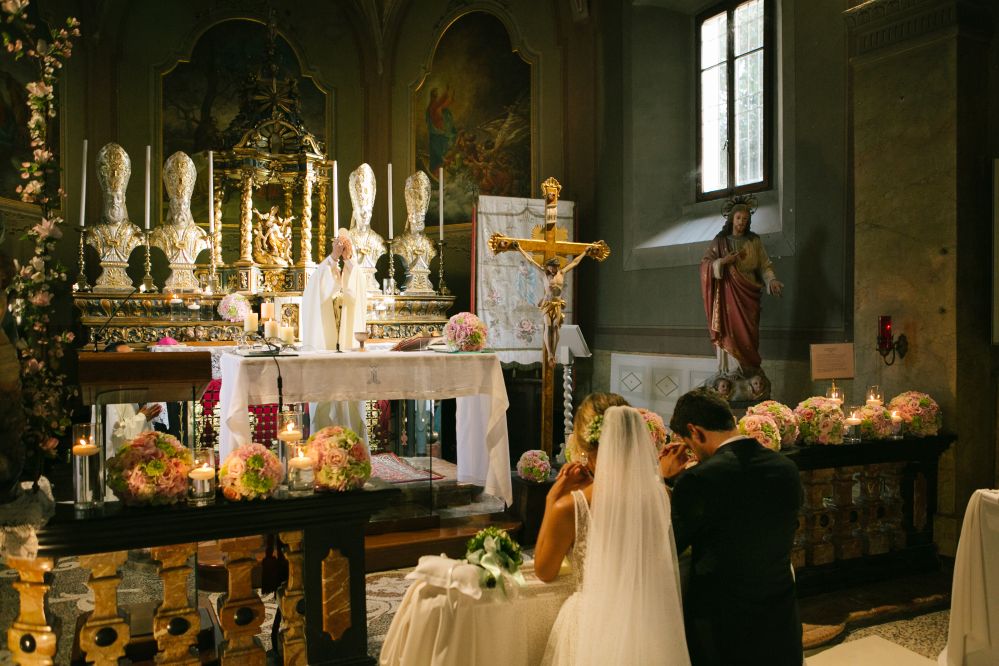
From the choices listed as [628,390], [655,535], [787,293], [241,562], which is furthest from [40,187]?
[628,390]

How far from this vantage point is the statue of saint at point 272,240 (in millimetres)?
8547

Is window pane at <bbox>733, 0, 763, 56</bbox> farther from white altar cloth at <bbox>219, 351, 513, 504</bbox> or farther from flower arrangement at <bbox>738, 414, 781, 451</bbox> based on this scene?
flower arrangement at <bbox>738, 414, 781, 451</bbox>

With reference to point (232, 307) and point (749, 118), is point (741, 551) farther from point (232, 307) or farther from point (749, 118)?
→ point (749, 118)

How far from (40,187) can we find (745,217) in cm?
609

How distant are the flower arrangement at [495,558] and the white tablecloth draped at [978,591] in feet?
7.65

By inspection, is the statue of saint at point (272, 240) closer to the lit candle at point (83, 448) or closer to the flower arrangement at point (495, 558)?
the lit candle at point (83, 448)

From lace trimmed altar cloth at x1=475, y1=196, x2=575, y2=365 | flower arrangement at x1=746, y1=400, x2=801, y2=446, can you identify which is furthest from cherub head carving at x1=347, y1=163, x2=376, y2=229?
flower arrangement at x1=746, y1=400, x2=801, y2=446

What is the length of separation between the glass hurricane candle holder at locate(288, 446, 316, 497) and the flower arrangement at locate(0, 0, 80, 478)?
0.90 metres

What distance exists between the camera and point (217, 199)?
8906 mm

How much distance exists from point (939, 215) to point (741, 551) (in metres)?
4.18

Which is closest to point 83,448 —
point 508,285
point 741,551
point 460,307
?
point 741,551

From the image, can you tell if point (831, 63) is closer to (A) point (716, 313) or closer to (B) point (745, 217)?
(B) point (745, 217)

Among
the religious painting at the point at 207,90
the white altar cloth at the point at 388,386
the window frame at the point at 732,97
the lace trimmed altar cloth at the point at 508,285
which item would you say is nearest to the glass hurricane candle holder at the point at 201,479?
the white altar cloth at the point at 388,386

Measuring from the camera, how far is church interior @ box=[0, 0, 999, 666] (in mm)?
3180
